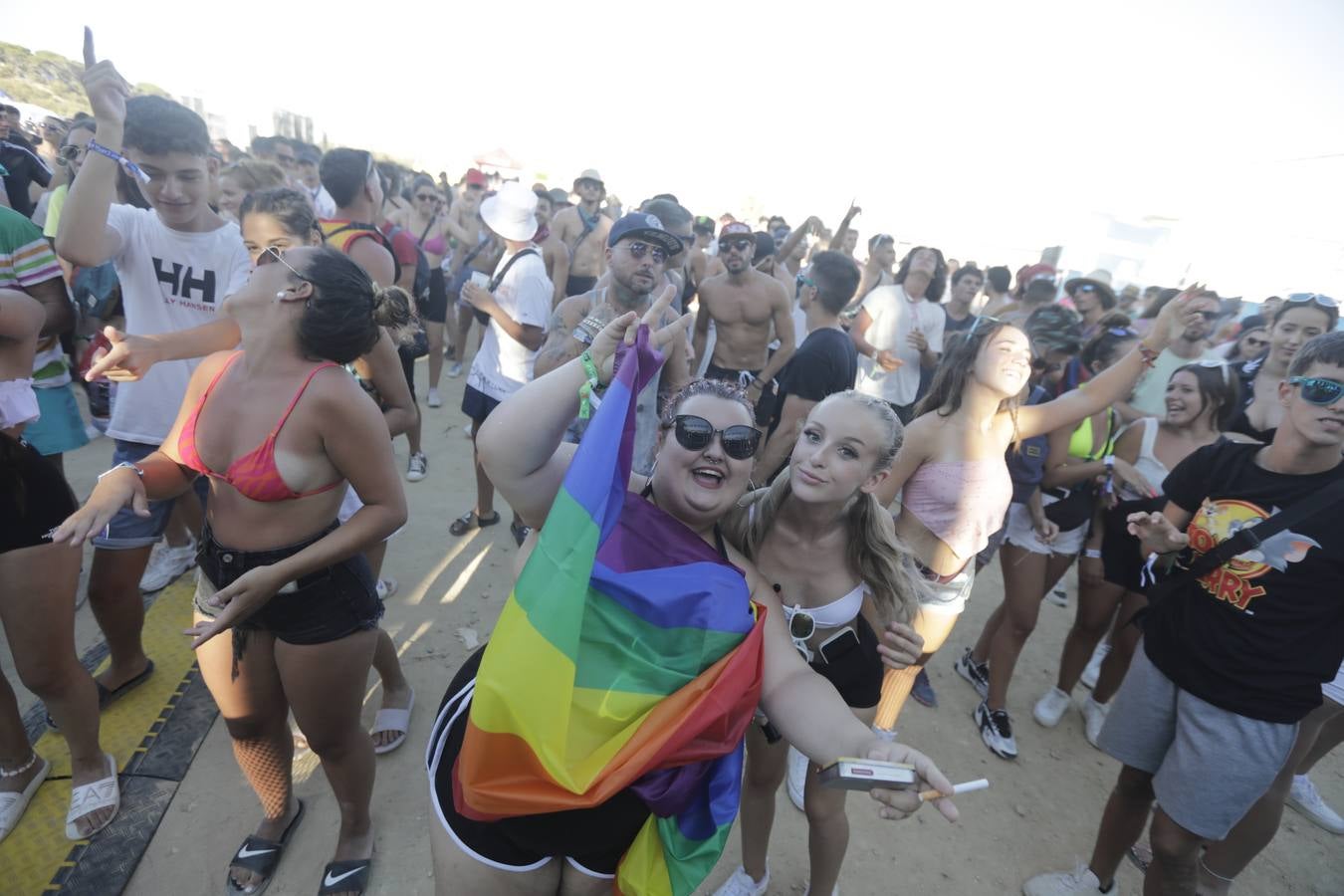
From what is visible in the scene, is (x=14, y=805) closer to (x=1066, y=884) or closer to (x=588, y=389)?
(x=588, y=389)

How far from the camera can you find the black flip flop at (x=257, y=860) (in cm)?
232

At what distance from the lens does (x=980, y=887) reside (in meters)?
2.84

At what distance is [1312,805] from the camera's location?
3.52m

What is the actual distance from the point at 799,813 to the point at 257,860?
2.43 m

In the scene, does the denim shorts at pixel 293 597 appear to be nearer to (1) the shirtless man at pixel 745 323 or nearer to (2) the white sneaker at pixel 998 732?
(2) the white sneaker at pixel 998 732

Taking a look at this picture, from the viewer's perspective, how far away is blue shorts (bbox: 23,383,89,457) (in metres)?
2.75

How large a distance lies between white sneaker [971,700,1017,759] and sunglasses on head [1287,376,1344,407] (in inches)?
97.6

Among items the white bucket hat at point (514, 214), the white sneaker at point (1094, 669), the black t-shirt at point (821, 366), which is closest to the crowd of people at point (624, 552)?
the white sneaker at point (1094, 669)

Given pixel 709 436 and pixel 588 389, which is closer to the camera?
pixel 588 389

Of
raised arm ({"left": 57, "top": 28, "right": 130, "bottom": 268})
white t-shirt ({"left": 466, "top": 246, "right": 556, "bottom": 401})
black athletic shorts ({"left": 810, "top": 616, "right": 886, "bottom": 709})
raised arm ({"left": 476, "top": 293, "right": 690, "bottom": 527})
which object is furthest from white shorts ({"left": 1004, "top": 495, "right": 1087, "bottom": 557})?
raised arm ({"left": 57, "top": 28, "right": 130, "bottom": 268})

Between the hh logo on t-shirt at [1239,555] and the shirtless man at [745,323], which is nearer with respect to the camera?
the hh logo on t-shirt at [1239,555]

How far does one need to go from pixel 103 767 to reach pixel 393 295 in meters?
2.40

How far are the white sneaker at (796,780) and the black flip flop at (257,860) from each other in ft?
7.68

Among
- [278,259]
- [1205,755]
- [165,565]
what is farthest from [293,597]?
[1205,755]
